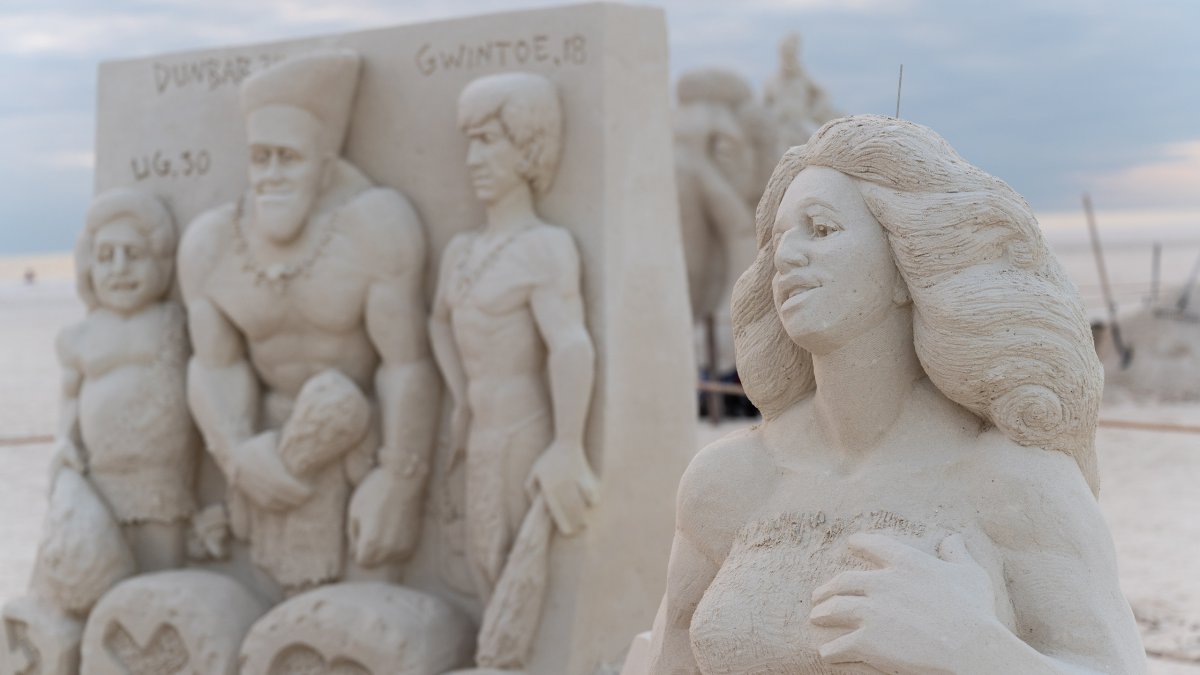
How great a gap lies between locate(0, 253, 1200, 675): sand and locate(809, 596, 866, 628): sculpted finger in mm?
4006

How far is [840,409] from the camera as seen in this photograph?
2342 millimetres

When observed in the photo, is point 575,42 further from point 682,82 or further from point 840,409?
point 682,82

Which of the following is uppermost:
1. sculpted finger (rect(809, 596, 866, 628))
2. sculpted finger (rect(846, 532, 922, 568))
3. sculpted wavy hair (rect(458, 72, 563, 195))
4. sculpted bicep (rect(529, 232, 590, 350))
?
sculpted wavy hair (rect(458, 72, 563, 195))

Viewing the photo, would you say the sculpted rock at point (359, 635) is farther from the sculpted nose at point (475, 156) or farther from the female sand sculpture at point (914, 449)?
the female sand sculpture at point (914, 449)

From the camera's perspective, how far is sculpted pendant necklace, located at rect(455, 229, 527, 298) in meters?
5.05

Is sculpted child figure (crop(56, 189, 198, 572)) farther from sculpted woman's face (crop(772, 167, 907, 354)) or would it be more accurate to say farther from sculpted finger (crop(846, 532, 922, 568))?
sculpted finger (crop(846, 532, 922, 568))

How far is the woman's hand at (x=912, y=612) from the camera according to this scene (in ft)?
6.69

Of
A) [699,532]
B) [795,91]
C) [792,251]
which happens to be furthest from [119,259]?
[795,91]

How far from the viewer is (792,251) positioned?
2311 mm

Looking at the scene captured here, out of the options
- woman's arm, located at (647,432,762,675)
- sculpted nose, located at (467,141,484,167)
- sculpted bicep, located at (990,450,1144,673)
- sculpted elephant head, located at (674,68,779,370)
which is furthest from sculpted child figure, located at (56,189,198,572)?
sculpted elephant head, located at (674,68,779,370)

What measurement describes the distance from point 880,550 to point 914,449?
0.72ft

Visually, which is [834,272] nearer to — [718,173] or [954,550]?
[954,550]

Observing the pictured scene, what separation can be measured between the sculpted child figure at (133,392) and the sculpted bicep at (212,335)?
8.7 inches

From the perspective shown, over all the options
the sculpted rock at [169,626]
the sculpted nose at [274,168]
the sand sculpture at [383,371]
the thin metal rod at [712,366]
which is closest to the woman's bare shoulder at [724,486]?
the sand sculpture at [383,371]
